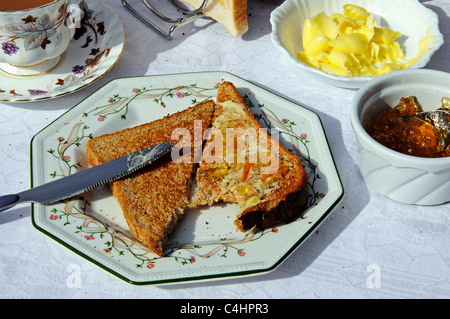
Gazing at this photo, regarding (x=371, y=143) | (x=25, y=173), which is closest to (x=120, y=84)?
(x=25, y=173)

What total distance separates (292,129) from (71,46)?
0.90 metres

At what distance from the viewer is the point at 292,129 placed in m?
1.52

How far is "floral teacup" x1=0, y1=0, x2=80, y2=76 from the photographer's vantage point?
1.53 metres

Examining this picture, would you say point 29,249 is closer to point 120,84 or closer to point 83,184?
point 83,184

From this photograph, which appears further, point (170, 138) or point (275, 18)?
point (275, 18)

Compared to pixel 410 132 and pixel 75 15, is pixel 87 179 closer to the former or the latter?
pixel 75 15

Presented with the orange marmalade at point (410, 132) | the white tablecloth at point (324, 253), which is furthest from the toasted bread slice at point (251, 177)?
the orange marmalade at point (410, 132)

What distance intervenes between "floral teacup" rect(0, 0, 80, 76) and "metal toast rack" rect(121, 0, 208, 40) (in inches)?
12.5

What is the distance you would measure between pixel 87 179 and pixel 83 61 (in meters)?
0.59

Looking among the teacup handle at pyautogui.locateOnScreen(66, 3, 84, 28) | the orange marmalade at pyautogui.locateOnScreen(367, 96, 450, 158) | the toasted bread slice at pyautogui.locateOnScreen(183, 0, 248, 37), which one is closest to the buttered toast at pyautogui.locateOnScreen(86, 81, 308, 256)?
the orange marmalade at pyautogui.locateOnScreen(367, 96, 450, 158)

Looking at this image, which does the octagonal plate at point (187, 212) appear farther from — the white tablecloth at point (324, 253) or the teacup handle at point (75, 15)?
the teacup handle at point (75, 15)

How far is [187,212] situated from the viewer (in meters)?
1.37

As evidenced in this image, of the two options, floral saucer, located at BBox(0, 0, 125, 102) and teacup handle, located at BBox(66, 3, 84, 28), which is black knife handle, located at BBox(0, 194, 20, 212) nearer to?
floral saucer, located at BBox(0, 0, 125, 102)

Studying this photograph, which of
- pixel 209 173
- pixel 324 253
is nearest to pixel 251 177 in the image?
pixel 209 173
